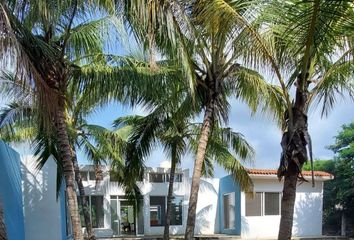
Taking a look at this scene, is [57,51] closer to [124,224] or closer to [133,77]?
[133,77]

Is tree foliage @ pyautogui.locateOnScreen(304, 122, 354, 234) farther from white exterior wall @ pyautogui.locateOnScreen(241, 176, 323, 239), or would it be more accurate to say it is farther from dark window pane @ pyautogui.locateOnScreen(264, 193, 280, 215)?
dark window pane @ pyautogui.locateOnScreen(264, 193, 280, 215)

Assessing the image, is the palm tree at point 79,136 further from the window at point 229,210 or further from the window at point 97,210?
the window at point 229,210

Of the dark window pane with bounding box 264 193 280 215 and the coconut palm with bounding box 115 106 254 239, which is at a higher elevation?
the coconut palm with bounding box 115 106 254 239

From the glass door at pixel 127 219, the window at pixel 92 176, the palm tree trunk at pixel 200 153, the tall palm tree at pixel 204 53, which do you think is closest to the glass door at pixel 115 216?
the glass door at pixel 127 219

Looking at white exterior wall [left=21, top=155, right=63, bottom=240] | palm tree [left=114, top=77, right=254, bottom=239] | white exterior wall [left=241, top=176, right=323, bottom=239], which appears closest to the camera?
palm tree [left=114, top=77, right=254, bottom=239]

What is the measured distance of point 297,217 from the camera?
24.0 metres

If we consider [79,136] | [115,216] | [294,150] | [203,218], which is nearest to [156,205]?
[115,216]

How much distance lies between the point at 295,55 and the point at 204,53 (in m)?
2.63

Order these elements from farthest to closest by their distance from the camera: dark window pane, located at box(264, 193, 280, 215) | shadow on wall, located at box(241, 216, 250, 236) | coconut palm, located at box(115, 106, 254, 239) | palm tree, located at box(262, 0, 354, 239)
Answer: dark window pane, located at box(264, 193, 280, 215) → shadow on wall, located at box(241, 216, 250, 236) → coconut palm, located at box(115, 106, 254, 239) → palm tree, located at box(262, 0, 354, 239)

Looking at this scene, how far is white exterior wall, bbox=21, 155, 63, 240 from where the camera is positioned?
577 inches

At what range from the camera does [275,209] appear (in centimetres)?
2408

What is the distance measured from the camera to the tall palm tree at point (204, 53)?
7160mm

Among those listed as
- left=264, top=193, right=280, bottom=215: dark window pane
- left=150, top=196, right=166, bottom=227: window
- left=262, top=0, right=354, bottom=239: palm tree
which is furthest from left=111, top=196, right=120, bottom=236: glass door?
left=262, top=0, right=354, bottom=239: palm tree

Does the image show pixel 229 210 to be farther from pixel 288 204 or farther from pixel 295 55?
pixel 295 55
